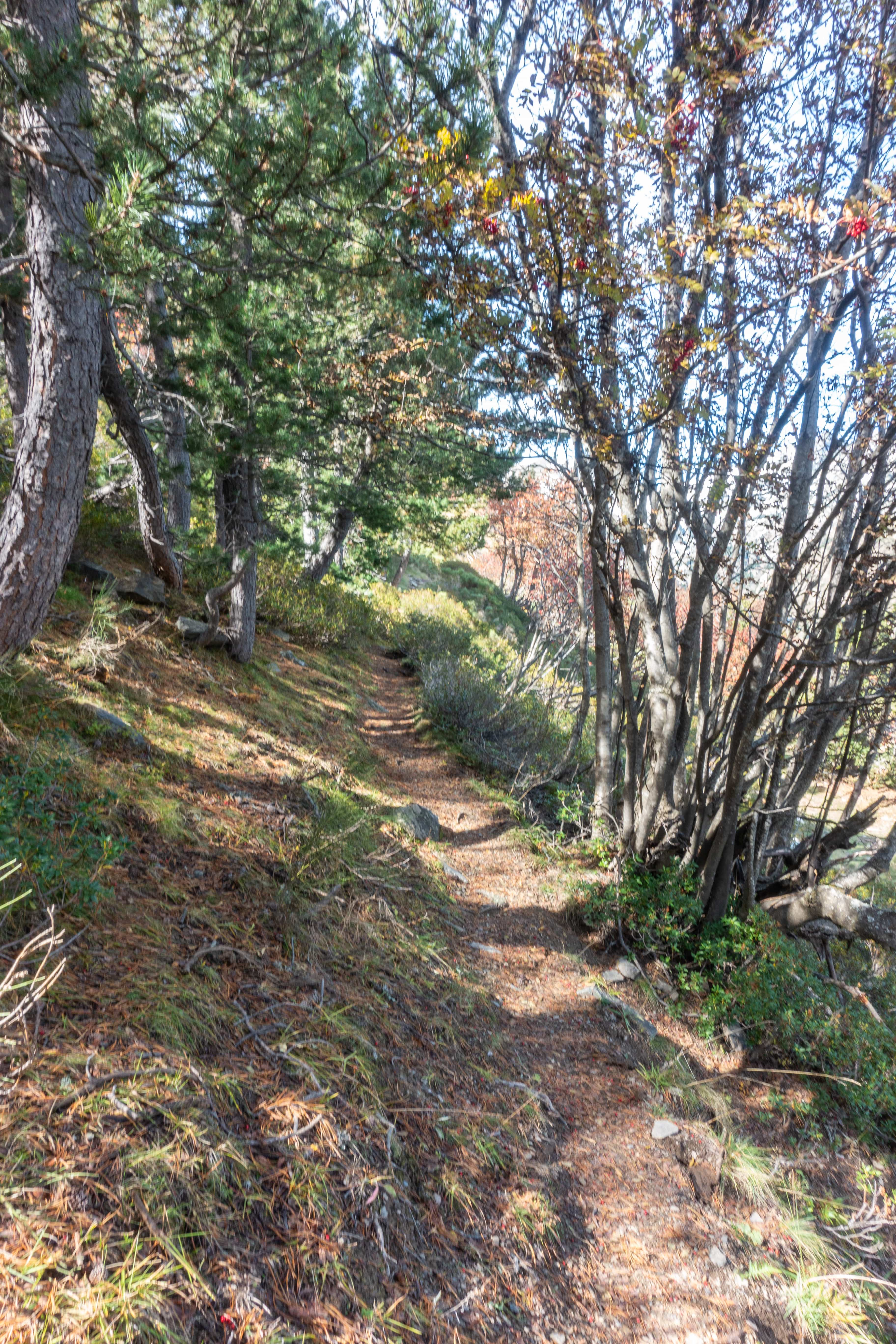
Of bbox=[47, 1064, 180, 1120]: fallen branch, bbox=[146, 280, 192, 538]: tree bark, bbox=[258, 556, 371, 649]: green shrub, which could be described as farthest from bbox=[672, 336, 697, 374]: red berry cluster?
bbox=[258, 556, 371, 649]: green shrub

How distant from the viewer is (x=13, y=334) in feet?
15.9

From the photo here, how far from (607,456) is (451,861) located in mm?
3224

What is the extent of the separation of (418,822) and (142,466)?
12.5 ft

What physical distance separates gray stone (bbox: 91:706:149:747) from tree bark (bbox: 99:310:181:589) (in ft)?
7.31

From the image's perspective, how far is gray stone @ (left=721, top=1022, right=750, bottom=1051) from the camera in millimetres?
3963

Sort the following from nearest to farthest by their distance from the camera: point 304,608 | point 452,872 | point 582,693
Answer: point 452,872 → point 582,693 → point 304,608

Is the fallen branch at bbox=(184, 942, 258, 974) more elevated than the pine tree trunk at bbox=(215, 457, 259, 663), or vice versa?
the pine tree trunk at bbox=(215, 457, 259, 663)

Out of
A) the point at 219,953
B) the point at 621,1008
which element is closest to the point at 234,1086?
the point at 219,953

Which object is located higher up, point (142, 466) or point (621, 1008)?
point (142, 466)

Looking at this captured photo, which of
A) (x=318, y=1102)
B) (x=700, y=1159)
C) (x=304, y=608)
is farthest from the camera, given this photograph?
(x=304, y=608)

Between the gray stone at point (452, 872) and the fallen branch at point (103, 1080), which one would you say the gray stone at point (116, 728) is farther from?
the gray stone at point (452, 872)

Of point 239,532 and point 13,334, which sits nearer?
point 13,334

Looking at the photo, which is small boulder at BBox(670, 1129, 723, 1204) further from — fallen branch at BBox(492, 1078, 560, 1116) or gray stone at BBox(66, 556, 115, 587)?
gray stone at BBox(66, 556, 115, 587)

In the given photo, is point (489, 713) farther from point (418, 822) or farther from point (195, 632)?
point (195, 632)
